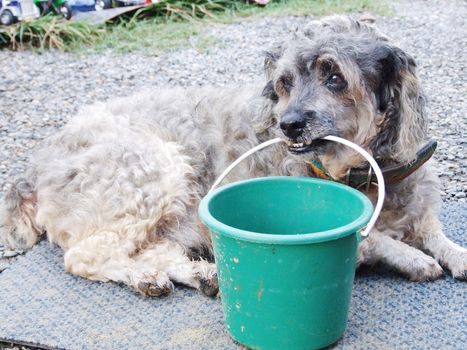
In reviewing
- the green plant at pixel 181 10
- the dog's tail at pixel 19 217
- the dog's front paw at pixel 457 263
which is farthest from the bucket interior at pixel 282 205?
the green plant at pixel 181 10

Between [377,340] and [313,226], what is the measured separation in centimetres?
61

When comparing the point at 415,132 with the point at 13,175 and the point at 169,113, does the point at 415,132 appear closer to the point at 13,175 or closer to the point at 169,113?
the point at 169,113

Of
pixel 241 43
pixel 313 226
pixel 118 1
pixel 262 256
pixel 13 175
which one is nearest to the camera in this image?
pixel 262 256

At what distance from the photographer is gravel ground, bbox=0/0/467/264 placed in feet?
21.5

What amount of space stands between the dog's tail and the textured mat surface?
429 mm

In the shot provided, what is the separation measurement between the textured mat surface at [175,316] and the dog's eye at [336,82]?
105 cm

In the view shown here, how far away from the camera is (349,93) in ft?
12.1

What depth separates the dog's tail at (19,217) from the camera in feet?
14.8

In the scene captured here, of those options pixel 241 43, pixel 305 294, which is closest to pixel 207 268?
pixel 305 294

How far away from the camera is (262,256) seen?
295 centimetres

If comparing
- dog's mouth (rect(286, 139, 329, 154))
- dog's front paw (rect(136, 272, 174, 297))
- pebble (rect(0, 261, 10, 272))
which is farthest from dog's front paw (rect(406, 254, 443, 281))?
pebble (rect(0, 261, 10, 272))

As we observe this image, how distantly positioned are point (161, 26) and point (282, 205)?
722cm

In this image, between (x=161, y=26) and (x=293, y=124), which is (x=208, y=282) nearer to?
(x=293, y=124)

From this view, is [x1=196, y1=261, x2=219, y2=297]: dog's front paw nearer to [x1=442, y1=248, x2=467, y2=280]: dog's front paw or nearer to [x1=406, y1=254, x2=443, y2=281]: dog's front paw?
[x1=406, y1=254, x2=443, y2=281]: dog's front paw
